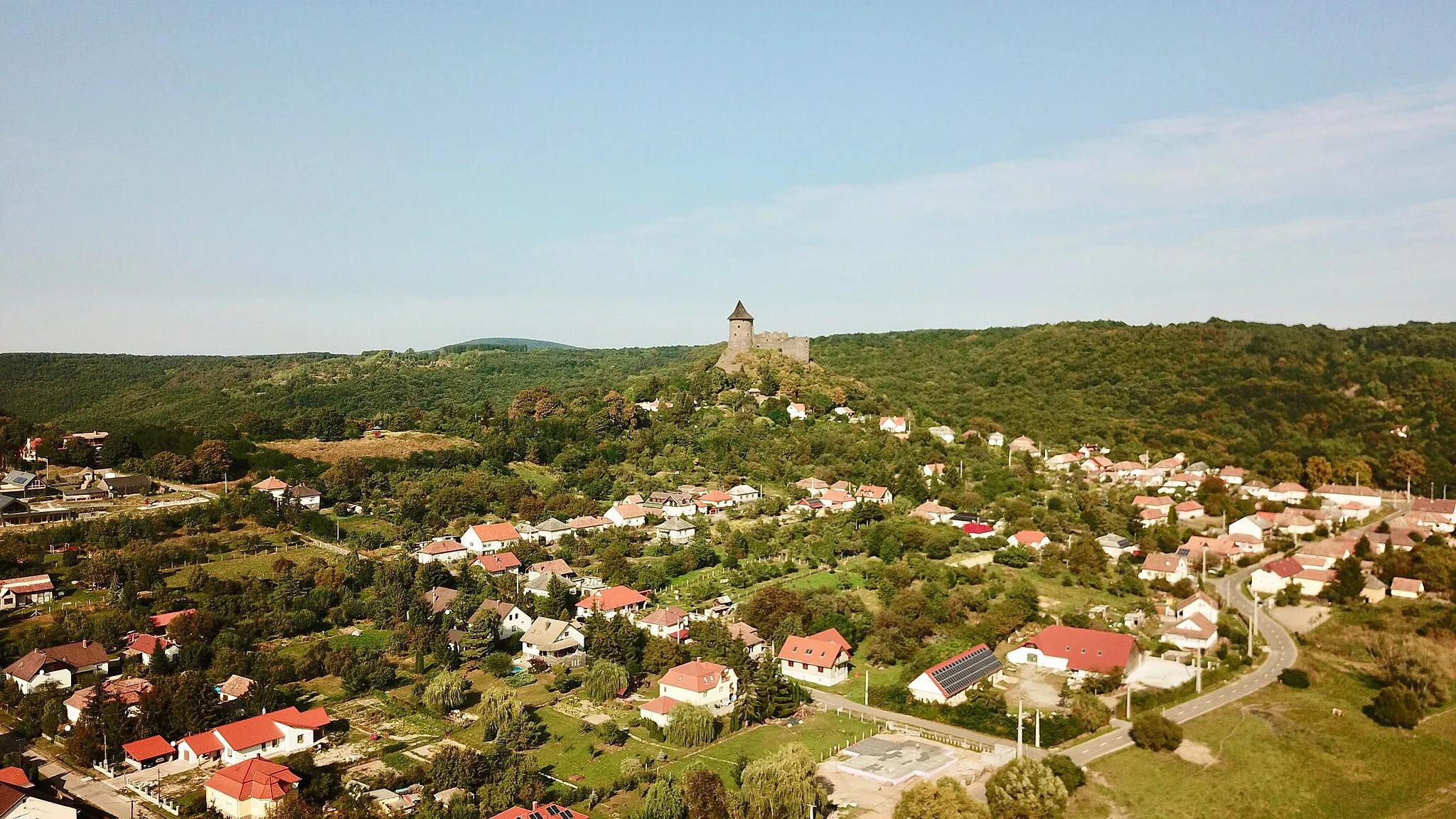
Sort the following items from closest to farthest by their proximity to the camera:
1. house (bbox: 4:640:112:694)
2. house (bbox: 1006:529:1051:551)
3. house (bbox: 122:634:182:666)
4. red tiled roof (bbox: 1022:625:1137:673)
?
house (bbox: 4:640:112:694)
red tiled roof (bbox: 1022:625:1137:673)
house (bbox: 122:634:182:666)
house (bbox: 1006:529:1051:551)

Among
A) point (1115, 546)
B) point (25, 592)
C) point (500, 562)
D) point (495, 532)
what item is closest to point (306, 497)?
point (495, 532)

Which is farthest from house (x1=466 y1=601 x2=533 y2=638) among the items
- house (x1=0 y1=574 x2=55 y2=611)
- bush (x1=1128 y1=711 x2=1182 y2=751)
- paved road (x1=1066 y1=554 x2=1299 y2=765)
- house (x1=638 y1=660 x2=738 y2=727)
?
bush (x1=1128 y1=711 x2=1182 y2=751)

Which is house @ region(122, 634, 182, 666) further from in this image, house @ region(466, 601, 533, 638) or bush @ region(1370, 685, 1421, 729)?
bush @ region(1370, 685, 1421, 729)

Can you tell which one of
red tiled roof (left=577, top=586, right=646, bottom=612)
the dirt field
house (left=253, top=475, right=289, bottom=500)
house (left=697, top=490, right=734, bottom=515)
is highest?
the dirt field

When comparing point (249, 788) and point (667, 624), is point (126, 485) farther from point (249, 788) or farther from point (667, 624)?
point (249, 788)

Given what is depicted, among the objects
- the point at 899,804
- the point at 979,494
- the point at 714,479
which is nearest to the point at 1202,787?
the point at 899,804

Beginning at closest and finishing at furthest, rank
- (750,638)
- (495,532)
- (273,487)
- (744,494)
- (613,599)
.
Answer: (750,638) → (613,599) → (495,532) → (273,487) → (744,494)

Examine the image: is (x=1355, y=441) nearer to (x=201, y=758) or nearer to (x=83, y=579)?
(x=201, y=758)
